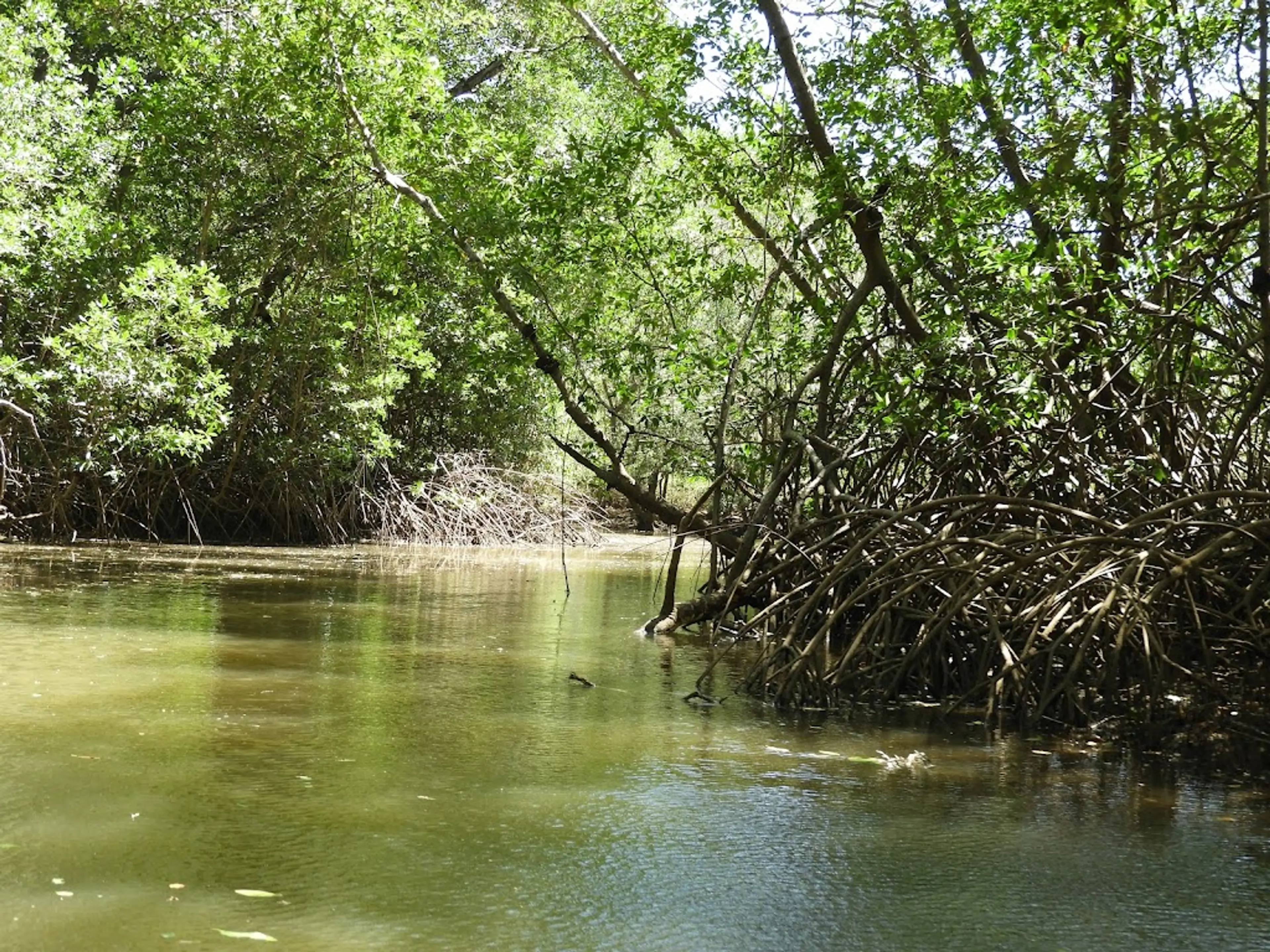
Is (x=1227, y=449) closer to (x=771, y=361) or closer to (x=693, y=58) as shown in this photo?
(x=771, y=361)

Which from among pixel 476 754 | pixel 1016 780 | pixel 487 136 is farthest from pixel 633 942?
pixel 487 136

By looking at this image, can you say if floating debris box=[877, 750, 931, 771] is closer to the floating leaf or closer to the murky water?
Answer: the murky water

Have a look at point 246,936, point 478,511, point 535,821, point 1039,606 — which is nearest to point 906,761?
point 1039,606

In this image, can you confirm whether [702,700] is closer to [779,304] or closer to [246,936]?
[246,936]

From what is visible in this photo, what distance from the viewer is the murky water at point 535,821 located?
332 centimetres

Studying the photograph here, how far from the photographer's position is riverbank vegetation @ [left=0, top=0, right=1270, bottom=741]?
6570mm

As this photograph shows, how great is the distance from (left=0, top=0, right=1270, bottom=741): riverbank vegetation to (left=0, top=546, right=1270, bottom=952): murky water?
1082 millimetres

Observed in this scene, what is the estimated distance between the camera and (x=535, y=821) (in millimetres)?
4273

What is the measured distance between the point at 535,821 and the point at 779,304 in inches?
285

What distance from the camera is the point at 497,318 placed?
17922 millimetres

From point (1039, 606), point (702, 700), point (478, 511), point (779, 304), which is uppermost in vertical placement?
point (779, 304)

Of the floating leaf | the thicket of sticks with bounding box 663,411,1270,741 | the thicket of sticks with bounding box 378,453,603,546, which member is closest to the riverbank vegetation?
the thicket of sticks with bounding box 663,411,1270,741

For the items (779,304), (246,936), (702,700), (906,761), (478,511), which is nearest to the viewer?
(246,936)

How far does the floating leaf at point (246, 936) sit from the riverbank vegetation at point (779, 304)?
4.14 meters
